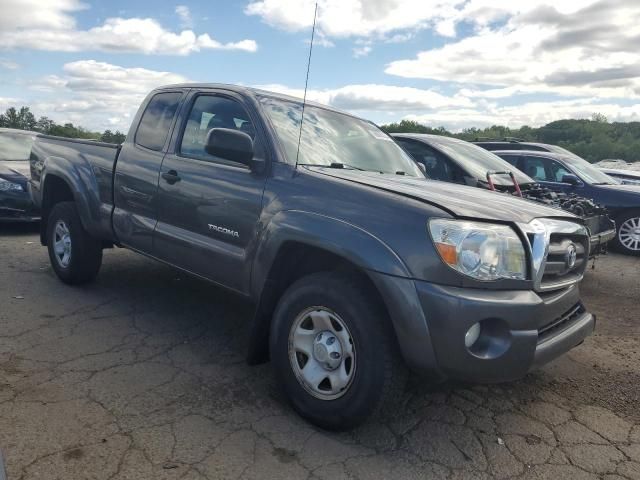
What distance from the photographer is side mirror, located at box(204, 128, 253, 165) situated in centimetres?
329

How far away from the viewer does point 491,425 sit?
3158 mm

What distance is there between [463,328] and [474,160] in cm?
513

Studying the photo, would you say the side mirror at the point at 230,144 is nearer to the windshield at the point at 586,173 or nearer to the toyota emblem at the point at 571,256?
the toyota emblem at the point at 571,256

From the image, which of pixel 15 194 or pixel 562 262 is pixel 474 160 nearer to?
pixel 562 262

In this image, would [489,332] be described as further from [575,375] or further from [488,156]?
[488,156]

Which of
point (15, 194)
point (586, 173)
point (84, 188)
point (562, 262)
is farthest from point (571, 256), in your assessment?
point (15, 194)

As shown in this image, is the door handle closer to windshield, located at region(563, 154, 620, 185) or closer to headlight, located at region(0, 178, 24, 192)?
headlight, located at region(0, 178, 24, 192)

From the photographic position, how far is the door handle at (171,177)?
3.97m

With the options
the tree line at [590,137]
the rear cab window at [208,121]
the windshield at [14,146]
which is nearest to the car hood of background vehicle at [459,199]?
the rear cab window at [208,121]

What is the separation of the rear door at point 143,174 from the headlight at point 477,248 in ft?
7.74

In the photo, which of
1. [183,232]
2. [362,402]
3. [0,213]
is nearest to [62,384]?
[183,232]

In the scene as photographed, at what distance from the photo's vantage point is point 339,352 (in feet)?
9.39

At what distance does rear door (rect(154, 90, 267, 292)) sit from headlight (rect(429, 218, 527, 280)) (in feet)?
3.93

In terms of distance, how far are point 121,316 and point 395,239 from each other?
2.86 m
